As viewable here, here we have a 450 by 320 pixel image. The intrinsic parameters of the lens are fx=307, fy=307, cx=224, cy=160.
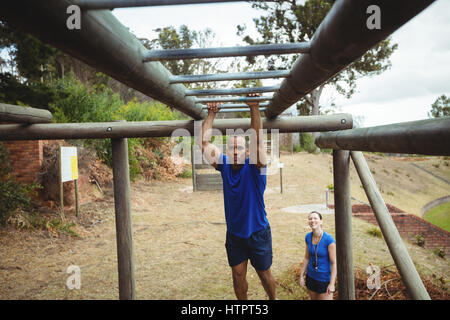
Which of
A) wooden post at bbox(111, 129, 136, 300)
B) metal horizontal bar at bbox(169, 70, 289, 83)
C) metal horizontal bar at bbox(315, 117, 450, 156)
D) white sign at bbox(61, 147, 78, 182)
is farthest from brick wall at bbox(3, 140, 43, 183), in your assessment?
metal horizontal bar at bbox(315, 117, 450, 156)

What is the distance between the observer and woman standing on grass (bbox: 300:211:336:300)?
300 cm

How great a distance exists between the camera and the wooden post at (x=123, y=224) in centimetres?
296

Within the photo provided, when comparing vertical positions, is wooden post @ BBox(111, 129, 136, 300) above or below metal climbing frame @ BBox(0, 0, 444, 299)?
below

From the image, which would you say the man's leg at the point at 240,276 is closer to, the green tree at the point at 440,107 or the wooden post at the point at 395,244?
the wooden post at the point at 395,244

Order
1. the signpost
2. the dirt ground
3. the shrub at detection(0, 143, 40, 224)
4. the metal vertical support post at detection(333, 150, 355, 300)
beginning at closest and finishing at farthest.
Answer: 1. the metal vertical support post at detection(333, 150, 355, 300)
2. the dirt ground
3. the shrub at detection(0, 143, 40, 224)
4. the signpost

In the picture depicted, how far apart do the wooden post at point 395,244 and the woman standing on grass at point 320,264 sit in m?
0.94

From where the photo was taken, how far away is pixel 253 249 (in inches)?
95.7

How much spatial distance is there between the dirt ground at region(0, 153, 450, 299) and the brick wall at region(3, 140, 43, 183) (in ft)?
4.69

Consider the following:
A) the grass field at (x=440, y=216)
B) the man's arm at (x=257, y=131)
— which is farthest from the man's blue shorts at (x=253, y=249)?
the grass field at (x=440, y=216)

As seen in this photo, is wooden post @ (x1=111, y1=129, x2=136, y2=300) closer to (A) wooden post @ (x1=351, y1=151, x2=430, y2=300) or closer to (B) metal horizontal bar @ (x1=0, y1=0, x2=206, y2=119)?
(B) metal horizontal bar @ (x1=0, y1=0, x2=206, y2=119)

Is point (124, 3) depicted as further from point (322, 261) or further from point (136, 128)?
point (322, 261)
